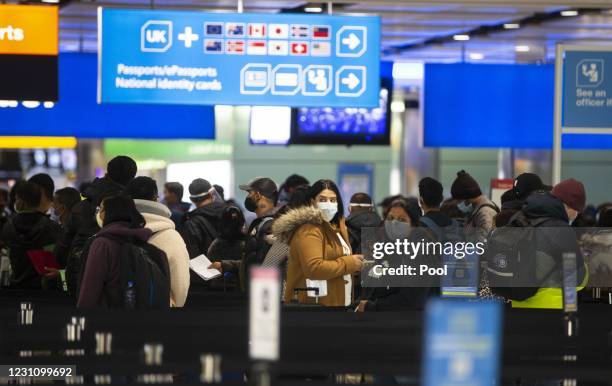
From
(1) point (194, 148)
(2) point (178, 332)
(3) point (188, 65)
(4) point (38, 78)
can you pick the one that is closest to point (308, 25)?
(3) point (188, 65)

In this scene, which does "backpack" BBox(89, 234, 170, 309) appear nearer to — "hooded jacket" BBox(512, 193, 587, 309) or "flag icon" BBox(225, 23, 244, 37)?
"hooded jacket" BBox(512, 193, 587, 309)

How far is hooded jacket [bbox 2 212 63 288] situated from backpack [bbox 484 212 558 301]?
327 cm

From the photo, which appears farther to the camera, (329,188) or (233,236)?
(233,236)

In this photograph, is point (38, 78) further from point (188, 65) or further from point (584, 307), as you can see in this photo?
point (584, 307)

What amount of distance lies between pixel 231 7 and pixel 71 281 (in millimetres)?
6936

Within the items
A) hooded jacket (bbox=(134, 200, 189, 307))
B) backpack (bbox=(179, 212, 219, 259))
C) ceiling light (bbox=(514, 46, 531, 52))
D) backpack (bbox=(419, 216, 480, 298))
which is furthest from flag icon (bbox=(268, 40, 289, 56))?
ceiling light (bbox=(514, 46, 531, 52))

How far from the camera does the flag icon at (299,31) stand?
951 cm

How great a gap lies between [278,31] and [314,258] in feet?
11.5

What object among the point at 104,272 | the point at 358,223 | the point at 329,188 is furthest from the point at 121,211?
the point at 358,223

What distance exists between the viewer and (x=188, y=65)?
940 cm

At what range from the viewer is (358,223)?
880cm

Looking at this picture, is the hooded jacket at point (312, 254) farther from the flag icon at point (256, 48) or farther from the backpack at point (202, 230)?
the flag icon at point (256, 48)

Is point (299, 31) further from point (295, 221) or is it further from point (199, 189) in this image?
point (295, 221)

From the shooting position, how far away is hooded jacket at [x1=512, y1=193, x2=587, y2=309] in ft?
19.9
